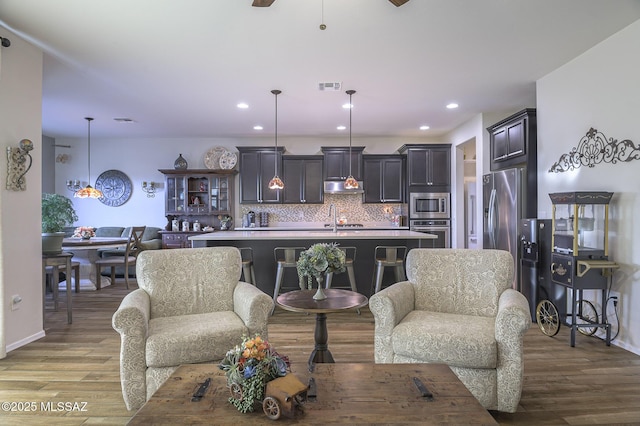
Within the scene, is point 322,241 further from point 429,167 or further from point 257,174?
point 429,167

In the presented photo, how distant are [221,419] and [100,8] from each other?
10.5ft

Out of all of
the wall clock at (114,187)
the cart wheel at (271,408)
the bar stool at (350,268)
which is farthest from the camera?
the wall clock at (114,187)

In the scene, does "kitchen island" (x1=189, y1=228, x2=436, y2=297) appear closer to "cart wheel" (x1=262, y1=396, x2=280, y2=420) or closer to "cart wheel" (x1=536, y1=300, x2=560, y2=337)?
"cart wheel" (x1=536, y1=300, x2=560, y2=337)

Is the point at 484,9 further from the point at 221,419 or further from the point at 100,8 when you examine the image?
the point at 221,419

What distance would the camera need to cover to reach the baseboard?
3308mm

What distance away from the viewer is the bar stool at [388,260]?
15.1ft

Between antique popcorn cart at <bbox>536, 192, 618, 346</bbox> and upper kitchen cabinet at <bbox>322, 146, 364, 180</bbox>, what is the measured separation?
4.24 meters

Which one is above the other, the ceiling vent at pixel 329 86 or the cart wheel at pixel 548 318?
the ceiling vent at pixel 329 86

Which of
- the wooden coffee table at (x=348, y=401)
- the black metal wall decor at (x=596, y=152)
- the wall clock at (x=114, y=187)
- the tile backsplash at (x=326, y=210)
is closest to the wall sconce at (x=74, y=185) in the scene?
the wall clock at (x=114, y=187)

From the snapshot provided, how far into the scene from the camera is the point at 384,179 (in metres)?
7.69

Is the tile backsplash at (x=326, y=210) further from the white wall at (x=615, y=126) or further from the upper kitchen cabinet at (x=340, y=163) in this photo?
the white wall at (x=615, y=126)

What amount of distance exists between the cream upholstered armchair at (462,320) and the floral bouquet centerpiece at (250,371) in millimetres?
1115

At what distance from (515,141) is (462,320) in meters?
3.30

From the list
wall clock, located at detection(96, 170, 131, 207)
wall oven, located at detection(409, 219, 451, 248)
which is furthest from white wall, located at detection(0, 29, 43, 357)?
wall oven, located at detection(409, 219, 451, 248)
